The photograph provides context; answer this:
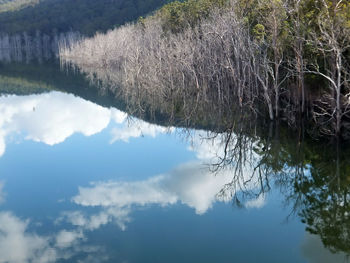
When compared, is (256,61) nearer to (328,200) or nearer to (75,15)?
(328,200)

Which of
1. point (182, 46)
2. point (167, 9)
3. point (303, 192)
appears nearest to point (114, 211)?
point (303, 192)

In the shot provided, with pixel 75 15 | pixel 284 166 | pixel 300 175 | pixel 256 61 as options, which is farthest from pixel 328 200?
pixel 75 15

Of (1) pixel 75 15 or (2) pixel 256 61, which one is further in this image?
(1) pixel 75 15

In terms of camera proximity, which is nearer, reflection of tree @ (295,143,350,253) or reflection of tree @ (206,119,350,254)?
reflection of tree @ (295,143,350,253)

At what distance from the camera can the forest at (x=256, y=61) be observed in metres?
22.4

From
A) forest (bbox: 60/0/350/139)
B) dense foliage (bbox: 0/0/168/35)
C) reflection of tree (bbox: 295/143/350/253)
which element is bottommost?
reflection of tree (bbox: 295/143/350/253)

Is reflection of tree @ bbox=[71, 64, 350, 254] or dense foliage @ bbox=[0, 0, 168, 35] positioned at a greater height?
dense foliage @ bbox=[0, 0, 168, 35]

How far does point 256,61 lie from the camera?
96.2ft

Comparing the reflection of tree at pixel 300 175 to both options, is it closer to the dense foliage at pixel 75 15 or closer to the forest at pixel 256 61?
the forest at pixel 256 61

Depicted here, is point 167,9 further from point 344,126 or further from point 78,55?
point 78,55

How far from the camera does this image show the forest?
22.4 meters

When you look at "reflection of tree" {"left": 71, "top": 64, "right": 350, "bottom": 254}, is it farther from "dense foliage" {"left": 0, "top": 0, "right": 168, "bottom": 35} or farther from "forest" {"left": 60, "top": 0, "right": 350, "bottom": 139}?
"dense foliage" {"left": 0, "top": 0, "right": 168, "bottom": 35}

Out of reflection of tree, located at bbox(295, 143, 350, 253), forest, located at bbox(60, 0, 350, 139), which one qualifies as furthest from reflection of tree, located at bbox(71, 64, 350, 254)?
forest, located at bbox(60, 0, 350, 139)

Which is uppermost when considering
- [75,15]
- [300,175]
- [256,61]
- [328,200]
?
[75,15]
